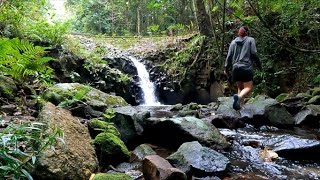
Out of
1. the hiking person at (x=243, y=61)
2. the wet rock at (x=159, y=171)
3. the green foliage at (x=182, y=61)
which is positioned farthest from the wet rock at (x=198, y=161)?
the green foliage at (x=182, y=61)

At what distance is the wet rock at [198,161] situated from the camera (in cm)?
351

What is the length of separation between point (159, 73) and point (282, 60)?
511cm

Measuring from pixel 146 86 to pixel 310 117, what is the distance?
7.33 meters

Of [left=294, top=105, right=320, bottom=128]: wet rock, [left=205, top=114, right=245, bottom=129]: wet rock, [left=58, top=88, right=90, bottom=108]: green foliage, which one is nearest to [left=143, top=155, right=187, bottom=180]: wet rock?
[left=58, top=88, right=90, bottom=108]: green foliage

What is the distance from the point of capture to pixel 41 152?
2.49 meters

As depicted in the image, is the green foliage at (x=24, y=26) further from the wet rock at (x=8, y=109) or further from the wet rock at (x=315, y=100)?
the wet rock at (x=315, y=100)

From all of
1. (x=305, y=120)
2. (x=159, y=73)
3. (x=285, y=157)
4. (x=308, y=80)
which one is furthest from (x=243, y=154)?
(x=159, y=73)

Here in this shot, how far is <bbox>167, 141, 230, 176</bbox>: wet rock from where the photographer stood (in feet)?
11.5

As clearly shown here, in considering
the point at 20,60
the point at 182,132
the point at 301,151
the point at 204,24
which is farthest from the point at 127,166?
the point at 204,24

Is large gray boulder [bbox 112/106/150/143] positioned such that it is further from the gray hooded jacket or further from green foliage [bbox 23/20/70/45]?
green foliage [bbox 23/20/70/45]

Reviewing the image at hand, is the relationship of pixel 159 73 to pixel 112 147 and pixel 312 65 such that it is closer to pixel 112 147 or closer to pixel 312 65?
pixel 312 65

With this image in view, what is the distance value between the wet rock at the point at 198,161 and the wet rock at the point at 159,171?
0.38m

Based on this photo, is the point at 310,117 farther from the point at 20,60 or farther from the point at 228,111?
the point at 20,60

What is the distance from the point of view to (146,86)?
12531mm
